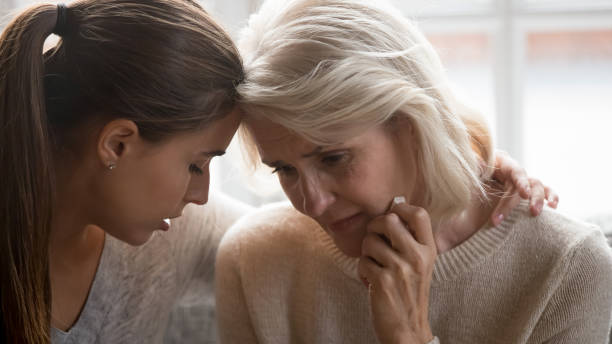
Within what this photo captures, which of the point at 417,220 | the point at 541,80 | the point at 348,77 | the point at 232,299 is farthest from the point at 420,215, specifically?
the point at 541,80

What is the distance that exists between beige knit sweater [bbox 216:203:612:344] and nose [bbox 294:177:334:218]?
0.93 ft

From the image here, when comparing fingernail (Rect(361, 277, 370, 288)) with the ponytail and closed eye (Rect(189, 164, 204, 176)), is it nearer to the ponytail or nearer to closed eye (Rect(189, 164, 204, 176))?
closed eye (Rect(189, 164, 204, 176))

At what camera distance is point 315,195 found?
1322 millimetres

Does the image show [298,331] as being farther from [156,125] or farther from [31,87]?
[31,87]

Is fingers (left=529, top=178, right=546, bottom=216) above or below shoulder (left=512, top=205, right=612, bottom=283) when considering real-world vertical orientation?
above

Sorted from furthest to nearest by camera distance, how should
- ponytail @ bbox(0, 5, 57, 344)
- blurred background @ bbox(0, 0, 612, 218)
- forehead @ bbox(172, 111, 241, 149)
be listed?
1. blurred background @ bbox(0, 0, 612, 218)
2. forehead @ bbox(172, 111, 241, 149)
3. ponytail @ bbox(0, 5, 57, 344)

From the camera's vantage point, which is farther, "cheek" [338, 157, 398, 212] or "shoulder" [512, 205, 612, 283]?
"shoulder" [512, 205, 612, 283]

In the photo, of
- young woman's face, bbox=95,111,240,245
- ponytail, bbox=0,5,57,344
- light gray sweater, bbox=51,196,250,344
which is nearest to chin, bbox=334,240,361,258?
young woman's face, bbox=95,111,240,245

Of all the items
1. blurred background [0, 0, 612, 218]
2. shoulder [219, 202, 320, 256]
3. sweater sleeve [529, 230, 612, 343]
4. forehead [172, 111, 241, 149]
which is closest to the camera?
forehead [172, 111, 241, 149]

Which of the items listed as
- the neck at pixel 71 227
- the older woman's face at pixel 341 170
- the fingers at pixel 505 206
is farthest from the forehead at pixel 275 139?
the fingers at pixel 505 206

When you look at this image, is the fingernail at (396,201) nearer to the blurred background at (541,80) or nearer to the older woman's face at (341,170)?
the older woman's face at (341,170)

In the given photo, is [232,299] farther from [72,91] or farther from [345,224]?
[72,91]

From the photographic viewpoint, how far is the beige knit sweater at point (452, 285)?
1422mm

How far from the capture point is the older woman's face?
4.25ft
